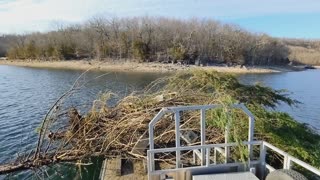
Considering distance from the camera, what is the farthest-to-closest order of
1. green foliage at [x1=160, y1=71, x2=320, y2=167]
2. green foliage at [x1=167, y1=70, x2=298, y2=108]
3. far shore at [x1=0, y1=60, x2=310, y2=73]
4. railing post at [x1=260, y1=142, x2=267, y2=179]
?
far shore at [x1=0, y1=60, x2=310, y2=73]
green foliage at [x1=167, y1=70, x2=298, y2=108]
green foliage at [x1=160, y1=71, x2=320, y2=167]
railing post at [x1=260, y1=142, x2=267, y2=179]

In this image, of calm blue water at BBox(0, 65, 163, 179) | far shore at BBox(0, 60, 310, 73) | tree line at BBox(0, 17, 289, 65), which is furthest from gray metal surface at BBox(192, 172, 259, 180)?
tree line at BBox(0, 17, 289, 65)

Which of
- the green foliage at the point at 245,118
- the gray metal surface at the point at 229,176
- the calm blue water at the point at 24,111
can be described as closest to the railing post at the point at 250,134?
the green foliage at the point at 245,118

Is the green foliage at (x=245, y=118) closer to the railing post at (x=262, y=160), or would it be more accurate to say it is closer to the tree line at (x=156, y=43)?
the railing post at (x=262, y=160)

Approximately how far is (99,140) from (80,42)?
71.8 m

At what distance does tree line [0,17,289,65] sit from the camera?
228ft

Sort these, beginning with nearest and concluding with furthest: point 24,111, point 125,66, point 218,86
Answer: point 218,86, point 24,111, point 125,66

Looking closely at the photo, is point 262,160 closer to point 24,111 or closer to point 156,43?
point 24,111

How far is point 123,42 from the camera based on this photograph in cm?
7088

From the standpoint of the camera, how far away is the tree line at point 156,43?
69.6m

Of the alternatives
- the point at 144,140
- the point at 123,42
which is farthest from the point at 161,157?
the point at 123,42

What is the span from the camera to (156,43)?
7212cm

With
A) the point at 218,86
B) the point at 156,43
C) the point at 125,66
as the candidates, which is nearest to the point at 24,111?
the point at 218,86

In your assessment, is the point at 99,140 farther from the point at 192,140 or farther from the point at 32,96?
the point at 32,96

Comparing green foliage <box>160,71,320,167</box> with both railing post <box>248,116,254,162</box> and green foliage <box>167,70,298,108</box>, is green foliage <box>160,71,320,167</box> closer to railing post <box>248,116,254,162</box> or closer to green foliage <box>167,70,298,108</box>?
green foliage <box>167,70,298,108</box>
